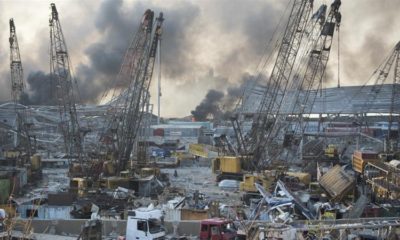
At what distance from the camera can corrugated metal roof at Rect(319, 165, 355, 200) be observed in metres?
23.1

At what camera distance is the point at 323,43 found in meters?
35.2

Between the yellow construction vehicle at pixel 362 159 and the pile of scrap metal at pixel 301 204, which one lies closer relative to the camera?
the pile of scrap metal at pixel 301 204

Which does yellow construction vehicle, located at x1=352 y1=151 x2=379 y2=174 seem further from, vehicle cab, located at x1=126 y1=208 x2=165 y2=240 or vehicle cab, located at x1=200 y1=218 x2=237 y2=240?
vehicle cab, located at x1=126 y1=208 x2=165 y2=240

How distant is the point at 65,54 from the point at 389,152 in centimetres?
2321

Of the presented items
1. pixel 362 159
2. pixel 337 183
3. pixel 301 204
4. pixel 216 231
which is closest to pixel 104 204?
pixel 301 204

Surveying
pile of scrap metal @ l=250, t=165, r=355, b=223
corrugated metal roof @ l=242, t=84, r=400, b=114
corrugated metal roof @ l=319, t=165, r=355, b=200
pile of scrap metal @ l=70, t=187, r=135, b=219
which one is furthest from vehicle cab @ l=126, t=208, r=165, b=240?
corrugated metal roof @ l=242, t=84, r=400, b=114

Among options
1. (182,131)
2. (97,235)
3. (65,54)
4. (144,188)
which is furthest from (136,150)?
(182,131)

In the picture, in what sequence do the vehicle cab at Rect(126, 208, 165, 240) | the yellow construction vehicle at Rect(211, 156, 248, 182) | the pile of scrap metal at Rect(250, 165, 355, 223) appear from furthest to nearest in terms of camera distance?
the yellow construction vehicle at Rect(211, 156, 248, 182) → the pile of scrap metal at Rect(250, 165, 355, 223) → the vehicle cab at Rect(126, 208, 165, 240)

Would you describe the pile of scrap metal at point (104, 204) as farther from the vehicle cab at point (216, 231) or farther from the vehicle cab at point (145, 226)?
the vehicle cab at point (216, 231)

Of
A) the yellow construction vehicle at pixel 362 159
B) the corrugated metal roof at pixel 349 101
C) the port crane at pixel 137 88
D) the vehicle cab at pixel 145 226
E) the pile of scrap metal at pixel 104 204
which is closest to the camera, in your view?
the vehicle cab at pixel 145 226

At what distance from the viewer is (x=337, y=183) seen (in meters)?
24.3

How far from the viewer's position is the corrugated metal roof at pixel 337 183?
23.1m

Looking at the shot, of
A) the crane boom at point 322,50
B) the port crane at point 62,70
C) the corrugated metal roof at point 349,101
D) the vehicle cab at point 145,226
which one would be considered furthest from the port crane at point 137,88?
the corrugated metal roof at point 349,101

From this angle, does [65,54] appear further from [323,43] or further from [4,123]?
[4,123]
